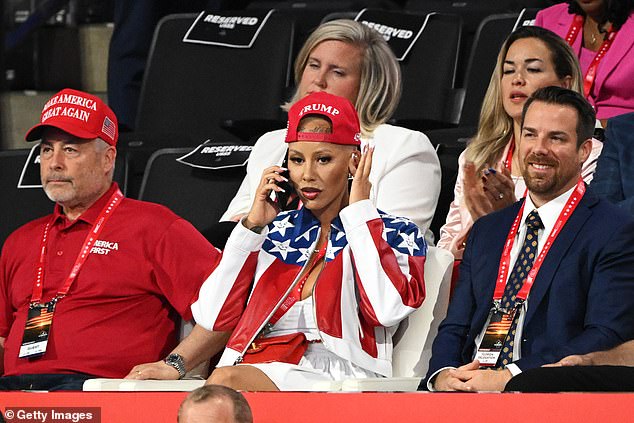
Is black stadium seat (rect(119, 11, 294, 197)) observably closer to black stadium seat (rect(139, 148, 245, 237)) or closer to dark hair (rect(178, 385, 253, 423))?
black stadium seat (rect(139, 148, 245, 237))

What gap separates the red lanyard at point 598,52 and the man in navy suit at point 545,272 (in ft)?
3.41

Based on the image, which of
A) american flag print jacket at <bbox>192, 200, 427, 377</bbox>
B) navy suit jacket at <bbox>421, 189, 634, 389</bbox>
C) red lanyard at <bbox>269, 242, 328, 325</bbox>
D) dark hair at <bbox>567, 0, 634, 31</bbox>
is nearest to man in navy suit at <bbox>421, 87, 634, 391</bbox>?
navy suit jacket at <bbox>421, 189, 634, 389</bbox>

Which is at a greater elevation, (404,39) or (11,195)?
(404,39)

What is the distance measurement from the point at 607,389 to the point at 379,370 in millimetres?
789

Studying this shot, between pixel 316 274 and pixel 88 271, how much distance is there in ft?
2.26

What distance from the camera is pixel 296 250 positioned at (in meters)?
3.78

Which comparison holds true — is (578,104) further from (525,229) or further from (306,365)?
(306,365)

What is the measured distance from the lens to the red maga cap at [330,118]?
3.76 m

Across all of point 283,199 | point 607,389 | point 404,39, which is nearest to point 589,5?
point 404,39

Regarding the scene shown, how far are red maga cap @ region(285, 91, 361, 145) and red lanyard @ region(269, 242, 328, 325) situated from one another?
282 mm

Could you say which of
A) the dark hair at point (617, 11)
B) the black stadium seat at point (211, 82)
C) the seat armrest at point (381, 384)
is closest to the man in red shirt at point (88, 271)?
the seat armrest at point (381, 384)

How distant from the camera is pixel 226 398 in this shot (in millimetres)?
2762

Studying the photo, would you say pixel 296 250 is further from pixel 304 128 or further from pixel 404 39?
pixel 404 39

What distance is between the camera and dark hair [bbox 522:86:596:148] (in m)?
3.61
